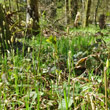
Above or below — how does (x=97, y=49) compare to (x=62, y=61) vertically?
above

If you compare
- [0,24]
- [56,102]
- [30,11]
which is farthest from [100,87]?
[30,11]

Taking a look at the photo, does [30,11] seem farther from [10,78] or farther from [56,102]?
[56,102]

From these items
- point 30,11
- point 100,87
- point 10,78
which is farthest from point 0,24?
point 30,11

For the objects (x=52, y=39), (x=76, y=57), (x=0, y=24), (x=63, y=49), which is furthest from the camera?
(x=0, y=24)

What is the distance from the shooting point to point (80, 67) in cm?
167

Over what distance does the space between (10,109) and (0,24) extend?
166cm

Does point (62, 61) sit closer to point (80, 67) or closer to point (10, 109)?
point (80, 67)

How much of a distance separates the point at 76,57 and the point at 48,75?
467mm

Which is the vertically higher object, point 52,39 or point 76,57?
point 52,39

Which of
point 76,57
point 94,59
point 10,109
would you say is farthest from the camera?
point 76,57

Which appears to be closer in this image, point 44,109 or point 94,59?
point 44,109

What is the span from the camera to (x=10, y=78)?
146 centimetres

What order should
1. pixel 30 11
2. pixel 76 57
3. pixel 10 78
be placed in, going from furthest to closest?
pixel 30 11, pixel 76 57, pixel 10 78

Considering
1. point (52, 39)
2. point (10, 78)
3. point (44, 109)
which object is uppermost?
point (52, 39)
